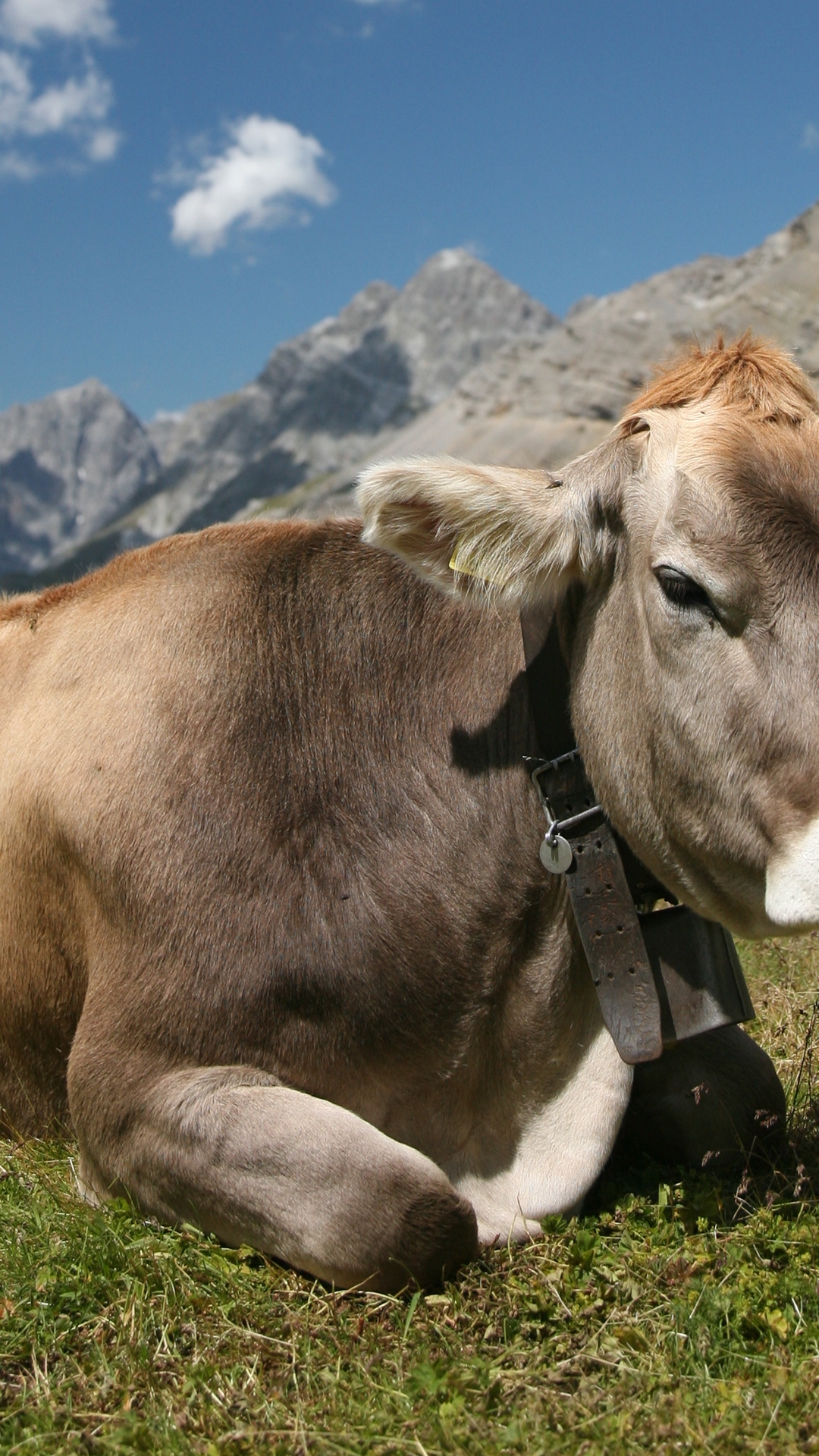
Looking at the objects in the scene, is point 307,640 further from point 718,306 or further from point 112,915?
point 718,306

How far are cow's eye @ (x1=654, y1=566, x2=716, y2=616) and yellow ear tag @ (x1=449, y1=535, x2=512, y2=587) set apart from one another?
0.58m

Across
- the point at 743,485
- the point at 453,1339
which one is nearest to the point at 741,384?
the point at 743,485

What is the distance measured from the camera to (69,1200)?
4203mm

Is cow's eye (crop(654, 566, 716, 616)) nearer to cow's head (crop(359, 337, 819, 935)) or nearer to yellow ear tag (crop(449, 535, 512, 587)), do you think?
cow's head (crop(359, 337, 819, 935))

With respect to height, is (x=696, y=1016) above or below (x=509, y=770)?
below

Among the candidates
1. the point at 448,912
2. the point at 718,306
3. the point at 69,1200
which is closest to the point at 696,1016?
the point at 448,912

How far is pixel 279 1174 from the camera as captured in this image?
3590 millimetres

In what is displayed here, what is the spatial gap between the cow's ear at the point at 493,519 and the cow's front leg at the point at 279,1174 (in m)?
1.75

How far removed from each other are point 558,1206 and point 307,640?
2.08 metres

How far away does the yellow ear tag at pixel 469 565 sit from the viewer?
12.6 feet

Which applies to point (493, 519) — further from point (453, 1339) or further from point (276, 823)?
point (453, 1339)

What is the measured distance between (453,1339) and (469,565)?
7.36ft

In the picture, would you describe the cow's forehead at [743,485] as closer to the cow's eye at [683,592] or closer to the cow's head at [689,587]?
the cow's head at [689,587]

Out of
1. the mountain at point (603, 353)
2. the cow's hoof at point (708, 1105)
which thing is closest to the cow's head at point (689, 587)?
the cow's hoof at point (708, 1105)
